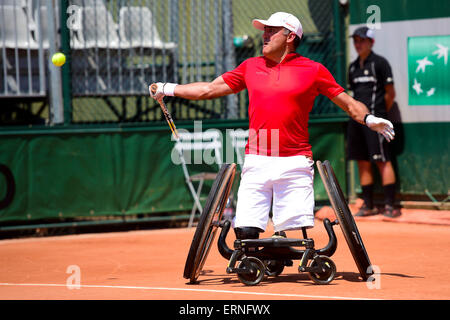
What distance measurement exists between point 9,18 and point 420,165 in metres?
5.67

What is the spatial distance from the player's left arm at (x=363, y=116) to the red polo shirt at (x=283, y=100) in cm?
8

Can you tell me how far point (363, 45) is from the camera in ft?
36.1

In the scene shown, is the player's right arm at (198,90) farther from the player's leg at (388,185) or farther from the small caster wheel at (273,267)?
the player's leg at (388,185)

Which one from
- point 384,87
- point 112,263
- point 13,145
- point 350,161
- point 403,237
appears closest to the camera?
point 112,263

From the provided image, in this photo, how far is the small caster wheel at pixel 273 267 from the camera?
677 centimetres

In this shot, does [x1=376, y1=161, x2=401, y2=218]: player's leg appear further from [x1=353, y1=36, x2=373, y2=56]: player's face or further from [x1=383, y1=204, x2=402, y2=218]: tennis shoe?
[x1=353, y1=36, x2=373, y2=56]: player's face

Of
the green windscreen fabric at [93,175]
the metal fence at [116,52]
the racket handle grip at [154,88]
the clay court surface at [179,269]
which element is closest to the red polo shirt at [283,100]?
the racket handle grip at [154,88]

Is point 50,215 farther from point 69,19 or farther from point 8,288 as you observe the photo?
point 8,288

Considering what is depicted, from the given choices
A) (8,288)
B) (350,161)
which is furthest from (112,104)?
(8,288)

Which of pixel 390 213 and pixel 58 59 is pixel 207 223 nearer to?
pixel 58 59

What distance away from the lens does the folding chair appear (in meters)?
10.8

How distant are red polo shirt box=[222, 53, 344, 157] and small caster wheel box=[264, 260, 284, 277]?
90 centimetres

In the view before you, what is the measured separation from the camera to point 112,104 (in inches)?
489

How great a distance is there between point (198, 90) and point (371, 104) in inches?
184
